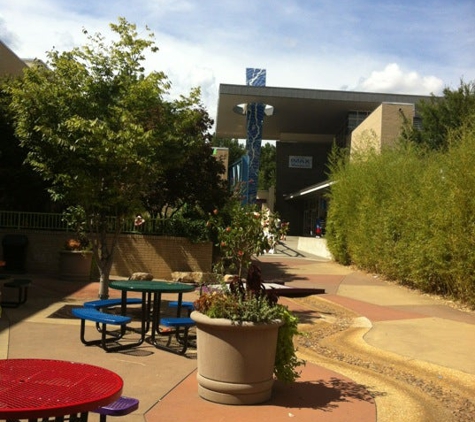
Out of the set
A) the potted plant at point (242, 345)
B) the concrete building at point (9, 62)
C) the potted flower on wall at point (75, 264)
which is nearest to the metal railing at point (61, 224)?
the potted flower on wall at point (75, 264)

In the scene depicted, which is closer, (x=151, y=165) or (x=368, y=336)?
(x=368, y=336)

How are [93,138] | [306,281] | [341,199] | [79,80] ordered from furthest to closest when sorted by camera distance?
1. [341,199]
2. [306,281]
3. [79,80]
4. [93,138]

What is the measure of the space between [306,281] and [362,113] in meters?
23.5

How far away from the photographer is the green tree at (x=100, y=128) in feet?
35.0

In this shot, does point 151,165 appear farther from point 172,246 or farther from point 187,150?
point 172,246

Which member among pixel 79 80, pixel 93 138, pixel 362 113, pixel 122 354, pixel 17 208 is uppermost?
pixel 362 113

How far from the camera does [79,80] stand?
37.4 ft

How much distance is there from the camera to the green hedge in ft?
40.4

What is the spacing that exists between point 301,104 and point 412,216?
24553 mm

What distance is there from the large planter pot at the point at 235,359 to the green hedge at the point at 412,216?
25.1 ft

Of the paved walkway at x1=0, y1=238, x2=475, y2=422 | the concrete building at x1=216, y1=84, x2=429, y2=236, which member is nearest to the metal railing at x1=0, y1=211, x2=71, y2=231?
the paved walkway at x1=0, y1=238, x2=475, y2=422

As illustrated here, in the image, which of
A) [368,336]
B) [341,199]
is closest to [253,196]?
[341,199]

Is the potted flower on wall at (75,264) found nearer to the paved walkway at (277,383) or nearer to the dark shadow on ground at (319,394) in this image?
the paved walkway at (277,383)

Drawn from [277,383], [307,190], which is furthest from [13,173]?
[307,190]
